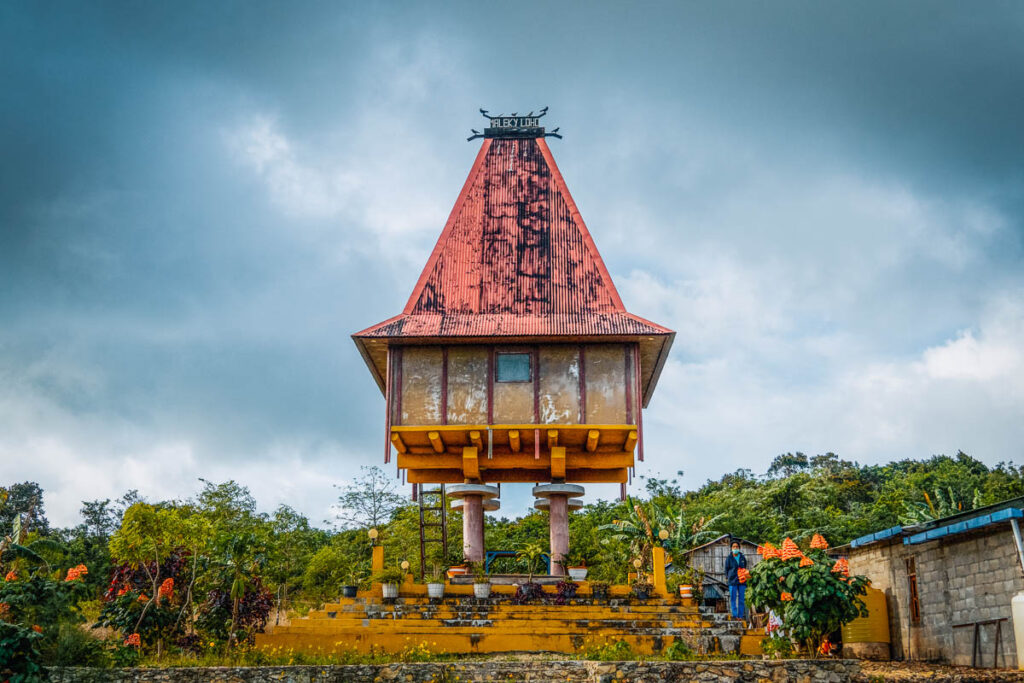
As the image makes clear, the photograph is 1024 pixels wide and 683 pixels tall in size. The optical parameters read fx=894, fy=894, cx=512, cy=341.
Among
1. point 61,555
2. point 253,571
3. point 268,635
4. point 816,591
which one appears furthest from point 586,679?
point 61,555

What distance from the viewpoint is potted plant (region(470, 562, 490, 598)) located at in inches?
640

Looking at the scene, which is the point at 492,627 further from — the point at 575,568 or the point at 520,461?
the point at 520,461

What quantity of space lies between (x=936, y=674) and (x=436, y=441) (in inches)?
396

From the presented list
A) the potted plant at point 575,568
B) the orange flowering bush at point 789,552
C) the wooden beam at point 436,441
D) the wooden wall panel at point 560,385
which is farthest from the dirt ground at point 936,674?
the wooden beam at point 436,441

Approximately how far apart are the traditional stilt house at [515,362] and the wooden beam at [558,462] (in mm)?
38

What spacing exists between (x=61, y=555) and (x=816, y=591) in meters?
14.1

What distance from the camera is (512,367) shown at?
18984 mm

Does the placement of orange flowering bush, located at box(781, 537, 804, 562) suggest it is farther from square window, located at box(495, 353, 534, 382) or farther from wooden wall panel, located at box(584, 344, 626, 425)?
square window, located at box(495, 353, 534, 382)

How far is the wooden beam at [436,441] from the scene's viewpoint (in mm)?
18562

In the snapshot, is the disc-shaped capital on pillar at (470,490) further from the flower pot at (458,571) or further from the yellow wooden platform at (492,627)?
the yellow wooden platform at (492,627)

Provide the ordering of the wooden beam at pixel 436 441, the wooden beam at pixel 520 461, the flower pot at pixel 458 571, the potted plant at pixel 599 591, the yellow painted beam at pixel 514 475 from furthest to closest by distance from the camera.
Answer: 1. the yellow painted beam at pixel 514 475
2. the wooden beam at pixel 520 461
3. the wooden beam at pixel 436 441
4. the flower pot at pixel 458 571
5. the potted plant at pixel 599 591

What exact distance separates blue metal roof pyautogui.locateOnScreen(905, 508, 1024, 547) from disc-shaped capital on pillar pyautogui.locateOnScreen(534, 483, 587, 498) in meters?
6.72

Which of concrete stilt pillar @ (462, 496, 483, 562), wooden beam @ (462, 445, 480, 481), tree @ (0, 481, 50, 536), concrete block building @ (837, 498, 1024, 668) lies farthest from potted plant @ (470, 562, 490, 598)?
tree @ (0, 481, 50, 536)

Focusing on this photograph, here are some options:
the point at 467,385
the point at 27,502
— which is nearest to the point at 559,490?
the point at 467,385
